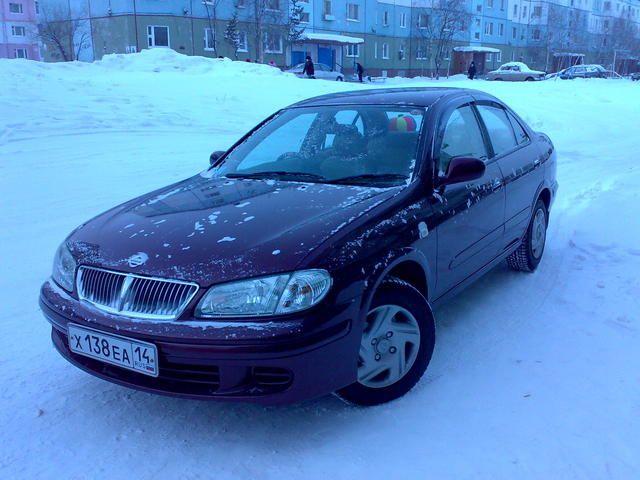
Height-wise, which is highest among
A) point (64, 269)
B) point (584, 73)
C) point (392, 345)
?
point (64, 269)

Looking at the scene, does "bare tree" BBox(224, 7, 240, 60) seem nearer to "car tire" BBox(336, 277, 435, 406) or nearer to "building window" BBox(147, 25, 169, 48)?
"building window" BBox(147, 25, 169, 48)

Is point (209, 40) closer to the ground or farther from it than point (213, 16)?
closer to the ground

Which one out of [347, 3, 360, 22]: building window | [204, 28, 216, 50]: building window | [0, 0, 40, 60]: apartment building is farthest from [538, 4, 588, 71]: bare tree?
[0, 0, 40, 60]: apartment building

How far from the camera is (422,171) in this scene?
11.4 ft

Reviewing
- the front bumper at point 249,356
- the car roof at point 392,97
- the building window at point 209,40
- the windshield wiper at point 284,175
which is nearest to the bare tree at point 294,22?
the building window at point 209,40

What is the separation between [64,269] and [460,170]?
2.20m

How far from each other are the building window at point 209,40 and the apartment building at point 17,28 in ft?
78.6

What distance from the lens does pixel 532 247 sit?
197 inches

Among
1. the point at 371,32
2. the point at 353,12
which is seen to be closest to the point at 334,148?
the point at 353,12

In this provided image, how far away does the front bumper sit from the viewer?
2500mm

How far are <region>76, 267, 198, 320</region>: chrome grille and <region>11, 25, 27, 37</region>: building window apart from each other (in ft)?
212

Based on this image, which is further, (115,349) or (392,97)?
(392,97)

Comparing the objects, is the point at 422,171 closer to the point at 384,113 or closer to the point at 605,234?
the point at 384,113

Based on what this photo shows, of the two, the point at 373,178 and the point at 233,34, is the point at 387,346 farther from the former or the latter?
the point at 233,34
